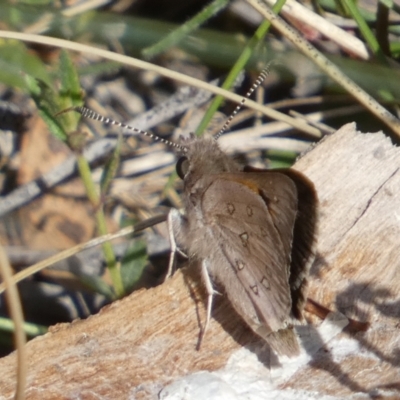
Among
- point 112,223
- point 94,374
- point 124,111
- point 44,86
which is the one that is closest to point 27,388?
point 94,374

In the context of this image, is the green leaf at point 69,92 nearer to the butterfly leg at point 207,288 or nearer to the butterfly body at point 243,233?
the butterfly body at point 243,233

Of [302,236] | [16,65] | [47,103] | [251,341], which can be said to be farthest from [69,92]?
[251,341]

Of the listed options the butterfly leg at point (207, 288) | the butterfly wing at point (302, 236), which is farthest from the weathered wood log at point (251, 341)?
the butterfly wing at point (302, 236)

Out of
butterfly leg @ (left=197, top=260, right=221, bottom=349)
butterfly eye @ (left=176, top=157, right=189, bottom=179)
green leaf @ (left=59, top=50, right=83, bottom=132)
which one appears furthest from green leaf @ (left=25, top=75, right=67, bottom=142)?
butterfly leg @ (left=197, top=260, right=221, bottom=349)

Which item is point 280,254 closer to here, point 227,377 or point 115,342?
point 227,377

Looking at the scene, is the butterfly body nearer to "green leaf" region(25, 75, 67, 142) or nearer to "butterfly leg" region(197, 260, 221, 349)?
"butterfly leg" region(197, 260, 221, 349)

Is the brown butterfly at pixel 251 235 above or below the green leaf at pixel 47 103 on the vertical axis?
below
